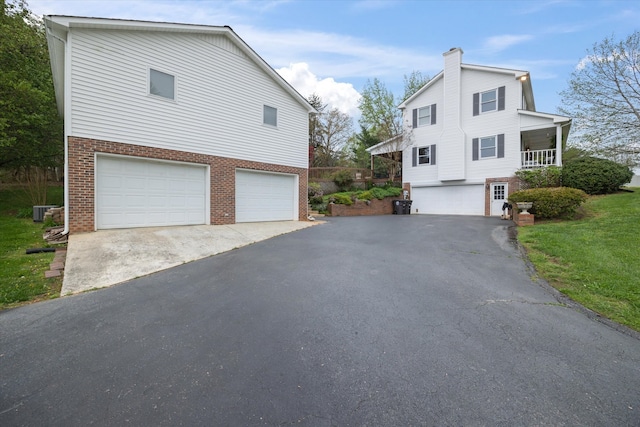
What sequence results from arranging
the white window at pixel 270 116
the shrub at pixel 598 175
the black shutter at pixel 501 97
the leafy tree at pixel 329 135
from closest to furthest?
the white window at pixel 270 116 → the shrub at pixel 598 175 → the black shutter at pixel 501 97 → the leafy tree at pixel 329 135

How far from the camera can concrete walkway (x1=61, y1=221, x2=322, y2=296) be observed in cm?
525

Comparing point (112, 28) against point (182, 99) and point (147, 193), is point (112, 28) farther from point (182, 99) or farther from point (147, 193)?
point (147, 193)

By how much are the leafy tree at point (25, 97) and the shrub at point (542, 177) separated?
2287 centimetres

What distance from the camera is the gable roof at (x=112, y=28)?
781cm

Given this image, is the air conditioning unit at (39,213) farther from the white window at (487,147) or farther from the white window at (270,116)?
the white window at (487,147)

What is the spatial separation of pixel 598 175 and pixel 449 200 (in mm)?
7140

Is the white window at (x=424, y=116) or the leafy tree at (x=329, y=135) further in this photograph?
the leafy tree at (x=329, y=135)

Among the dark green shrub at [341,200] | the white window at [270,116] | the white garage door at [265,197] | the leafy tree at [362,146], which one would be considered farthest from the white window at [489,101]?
the white window at [270,116]

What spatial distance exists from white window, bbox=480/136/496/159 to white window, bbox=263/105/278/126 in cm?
1292

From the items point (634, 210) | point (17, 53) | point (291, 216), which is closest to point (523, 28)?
point (634, 210)

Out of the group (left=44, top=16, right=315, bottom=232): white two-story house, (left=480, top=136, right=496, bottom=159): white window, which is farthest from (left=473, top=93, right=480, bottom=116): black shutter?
(left=44, top=16, right=315, bottom=232): white two-story house

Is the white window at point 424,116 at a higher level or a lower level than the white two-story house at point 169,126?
higher

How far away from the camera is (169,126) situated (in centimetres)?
953

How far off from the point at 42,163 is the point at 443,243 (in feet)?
66.0
